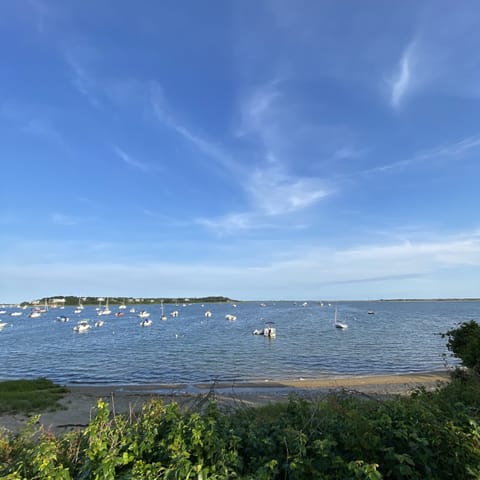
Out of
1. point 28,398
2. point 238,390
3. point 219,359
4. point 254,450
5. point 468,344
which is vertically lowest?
point 238,390

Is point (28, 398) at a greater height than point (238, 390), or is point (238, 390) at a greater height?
point (28, 398)

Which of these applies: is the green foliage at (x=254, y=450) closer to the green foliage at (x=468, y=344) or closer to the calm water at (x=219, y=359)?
the green foliage at (x=468, y=344)

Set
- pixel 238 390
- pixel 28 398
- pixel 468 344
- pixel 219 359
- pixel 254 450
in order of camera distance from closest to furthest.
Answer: pixel 254 450
pixel 468 344
pixel 28 398
pixel 238 390
pixel 219 359

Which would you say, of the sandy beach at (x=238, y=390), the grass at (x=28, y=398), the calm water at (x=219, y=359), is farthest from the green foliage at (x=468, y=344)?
the calm water at (x=219, y=359)

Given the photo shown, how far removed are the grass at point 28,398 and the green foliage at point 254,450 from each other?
576 inches

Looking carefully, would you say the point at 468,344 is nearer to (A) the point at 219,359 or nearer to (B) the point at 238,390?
(B) the point at 238,390

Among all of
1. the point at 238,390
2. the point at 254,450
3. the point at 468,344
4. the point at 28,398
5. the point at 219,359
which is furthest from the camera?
the point at 219,359

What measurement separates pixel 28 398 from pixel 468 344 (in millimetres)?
19271

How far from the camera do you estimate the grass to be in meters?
16.2

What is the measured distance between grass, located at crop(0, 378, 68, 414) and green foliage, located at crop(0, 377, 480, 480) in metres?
14.6

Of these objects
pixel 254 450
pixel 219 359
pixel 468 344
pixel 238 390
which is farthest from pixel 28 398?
pixel 468 344

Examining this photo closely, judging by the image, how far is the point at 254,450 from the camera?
3.96m

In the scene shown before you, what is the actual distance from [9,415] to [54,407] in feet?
6.43

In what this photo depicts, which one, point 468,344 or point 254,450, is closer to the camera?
point 254,450
